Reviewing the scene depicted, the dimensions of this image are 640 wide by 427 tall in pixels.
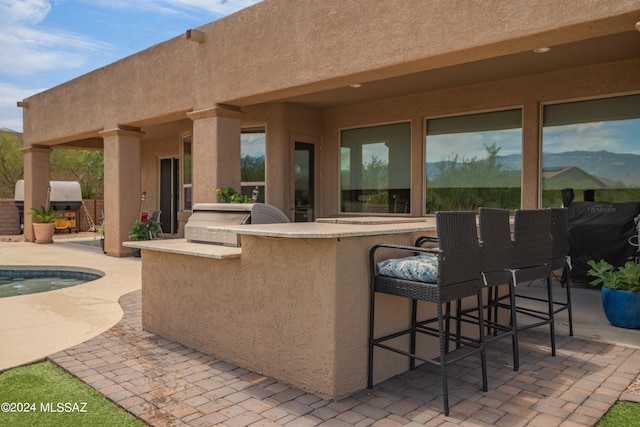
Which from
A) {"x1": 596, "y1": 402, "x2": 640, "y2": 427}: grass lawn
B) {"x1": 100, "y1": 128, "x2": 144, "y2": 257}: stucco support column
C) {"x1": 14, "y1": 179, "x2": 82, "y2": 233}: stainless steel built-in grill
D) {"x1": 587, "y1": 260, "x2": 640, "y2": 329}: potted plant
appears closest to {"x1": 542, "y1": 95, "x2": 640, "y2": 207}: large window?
{"x1": 587, "y1": 260, "x2": 640, "y2": 329}: potted plant

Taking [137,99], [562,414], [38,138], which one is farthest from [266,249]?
[38,138]

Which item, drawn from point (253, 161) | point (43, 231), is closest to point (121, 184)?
point (253, 161)

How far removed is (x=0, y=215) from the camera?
17969 millimetres

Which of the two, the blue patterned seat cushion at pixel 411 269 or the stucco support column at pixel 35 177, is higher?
the stucco support column at pixel 35 177

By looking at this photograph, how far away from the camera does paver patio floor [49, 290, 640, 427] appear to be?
3.01 meters

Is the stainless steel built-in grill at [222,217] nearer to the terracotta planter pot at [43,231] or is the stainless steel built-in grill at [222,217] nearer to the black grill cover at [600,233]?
the black grill cover at [600,233]

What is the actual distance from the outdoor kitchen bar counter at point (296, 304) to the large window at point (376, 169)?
5119 millimetres

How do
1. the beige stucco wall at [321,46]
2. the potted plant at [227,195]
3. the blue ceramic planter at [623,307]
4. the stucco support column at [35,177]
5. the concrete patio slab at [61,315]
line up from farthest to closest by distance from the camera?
1. the stucco support column at [35,177]
2. the potted plant at [227,195]
3. the blue ceramic planter at [623,307]
4. the beige stucco wall at [321,46]
5. the concrete patio slab at [61,315]

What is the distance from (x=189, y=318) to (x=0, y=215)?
1713cm

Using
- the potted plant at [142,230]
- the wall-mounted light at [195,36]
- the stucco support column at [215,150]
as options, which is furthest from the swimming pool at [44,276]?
the wall-mounted light at [195,36]

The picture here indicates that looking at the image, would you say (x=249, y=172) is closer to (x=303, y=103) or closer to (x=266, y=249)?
(x=303, y=103)

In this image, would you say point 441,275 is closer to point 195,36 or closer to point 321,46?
point 321,46

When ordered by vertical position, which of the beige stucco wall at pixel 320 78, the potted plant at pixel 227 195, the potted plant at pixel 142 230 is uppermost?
the beige stucco wall at pixel 320 78

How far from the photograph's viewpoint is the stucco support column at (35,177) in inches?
568
